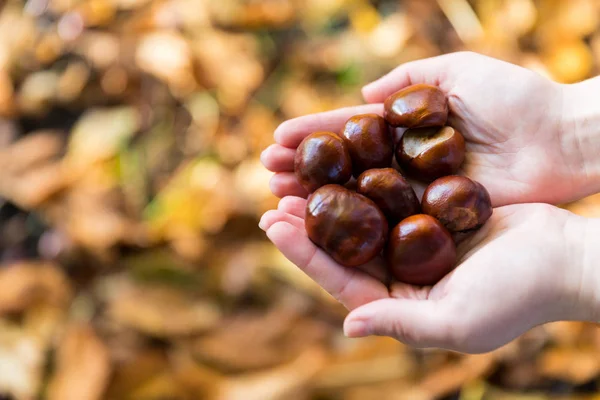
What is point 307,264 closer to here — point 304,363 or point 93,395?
point 304,363

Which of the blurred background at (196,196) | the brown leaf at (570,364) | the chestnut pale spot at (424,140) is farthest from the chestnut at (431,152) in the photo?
the brown leaf at (570,364)

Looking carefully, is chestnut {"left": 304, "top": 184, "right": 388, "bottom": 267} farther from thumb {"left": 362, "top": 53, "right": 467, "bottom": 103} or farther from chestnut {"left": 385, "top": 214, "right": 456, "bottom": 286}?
thumb {"left": 362, "top": 53, "right": 467, "bottom": 103}

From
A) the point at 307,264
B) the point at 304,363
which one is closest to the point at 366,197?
the point at 307,264

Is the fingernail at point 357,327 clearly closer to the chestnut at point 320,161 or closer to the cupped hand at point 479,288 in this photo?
the cupped hand at point 479,288

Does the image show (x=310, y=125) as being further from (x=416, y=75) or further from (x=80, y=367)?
(x=80, y=367)

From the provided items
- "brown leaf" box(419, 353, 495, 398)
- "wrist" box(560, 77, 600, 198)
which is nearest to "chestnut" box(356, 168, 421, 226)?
"wrist" box(560, 77, 600, 198)
